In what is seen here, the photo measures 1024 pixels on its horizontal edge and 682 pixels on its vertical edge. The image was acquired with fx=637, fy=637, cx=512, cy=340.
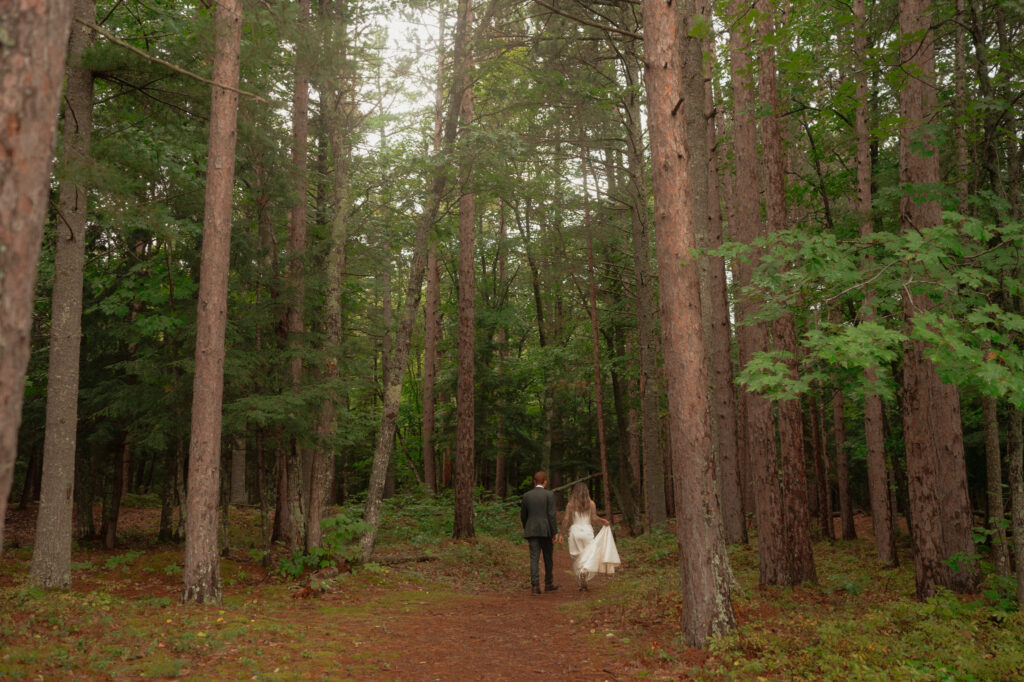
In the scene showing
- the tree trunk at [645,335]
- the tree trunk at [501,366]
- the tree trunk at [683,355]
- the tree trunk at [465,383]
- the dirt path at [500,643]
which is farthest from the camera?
the tree trunk at [501,366]

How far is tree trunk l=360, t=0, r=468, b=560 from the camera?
12.6 meters

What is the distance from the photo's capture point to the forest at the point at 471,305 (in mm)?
6453

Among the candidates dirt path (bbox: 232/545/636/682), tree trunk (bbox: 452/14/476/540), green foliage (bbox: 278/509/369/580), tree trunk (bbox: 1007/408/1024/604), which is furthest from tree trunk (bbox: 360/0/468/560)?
tree trunk (bbox: 1007/408/1024/604)

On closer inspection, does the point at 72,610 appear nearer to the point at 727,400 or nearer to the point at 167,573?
the point at 167,573

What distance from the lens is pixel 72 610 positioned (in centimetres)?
755

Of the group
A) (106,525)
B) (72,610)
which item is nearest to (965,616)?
(72,610)

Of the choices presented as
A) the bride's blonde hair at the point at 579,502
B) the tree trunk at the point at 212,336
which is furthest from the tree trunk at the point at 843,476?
the tree trunk at the point at 212,336

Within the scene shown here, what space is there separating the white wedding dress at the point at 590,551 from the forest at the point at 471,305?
1.99ft

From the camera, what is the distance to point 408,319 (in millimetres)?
13086

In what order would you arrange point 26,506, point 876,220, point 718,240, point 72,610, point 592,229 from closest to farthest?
point 72,610
point 876,220
point 718,240
point 26,506
point 592,229

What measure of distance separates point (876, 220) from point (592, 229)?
1060 centimetres

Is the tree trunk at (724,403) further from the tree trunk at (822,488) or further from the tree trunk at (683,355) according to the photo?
the tree trunk at (683,355)

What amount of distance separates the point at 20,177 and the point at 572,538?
10.8 meters

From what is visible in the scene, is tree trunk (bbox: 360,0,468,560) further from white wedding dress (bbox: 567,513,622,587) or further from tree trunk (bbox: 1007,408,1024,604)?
tree trunk (bbox: 1007,408,1024,604)
